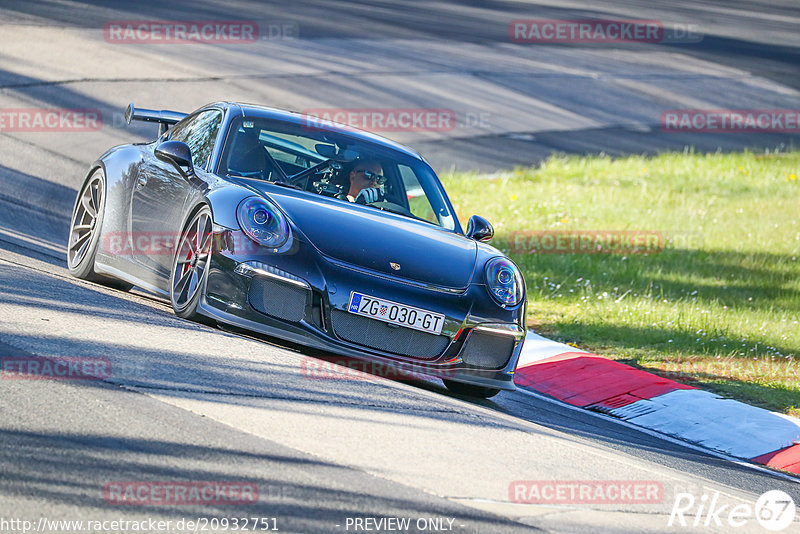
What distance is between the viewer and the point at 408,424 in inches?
208

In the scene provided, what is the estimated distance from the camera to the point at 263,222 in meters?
6.27

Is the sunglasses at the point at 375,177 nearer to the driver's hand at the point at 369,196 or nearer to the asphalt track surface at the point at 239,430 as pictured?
the driver's hand at the point at 369,196

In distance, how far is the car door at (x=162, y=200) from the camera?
6980mm

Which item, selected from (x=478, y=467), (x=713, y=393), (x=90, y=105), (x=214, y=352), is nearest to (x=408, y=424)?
(x=478, y=467)

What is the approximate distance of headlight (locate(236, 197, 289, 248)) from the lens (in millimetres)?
6188

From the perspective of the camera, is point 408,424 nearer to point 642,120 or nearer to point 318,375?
point 318,375

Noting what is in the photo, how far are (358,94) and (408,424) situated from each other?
46.9ft

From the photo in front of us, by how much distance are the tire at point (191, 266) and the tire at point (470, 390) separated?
1.55 m

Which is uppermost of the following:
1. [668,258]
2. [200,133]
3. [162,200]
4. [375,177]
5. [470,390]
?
[200,133]

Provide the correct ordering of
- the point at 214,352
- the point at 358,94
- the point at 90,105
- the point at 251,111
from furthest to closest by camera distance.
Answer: the point at 358,94 → the point at 90,105 → the point at 251,111 → the point at 214,352

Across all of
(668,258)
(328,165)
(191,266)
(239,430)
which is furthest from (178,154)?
(668,258)

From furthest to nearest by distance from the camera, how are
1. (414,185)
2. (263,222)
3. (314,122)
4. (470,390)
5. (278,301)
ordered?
(414,185)
(314,122)
(470,390)
(263,222)
(278,301)

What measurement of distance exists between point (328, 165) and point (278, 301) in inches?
58.8

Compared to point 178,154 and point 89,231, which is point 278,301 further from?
point 89,231
